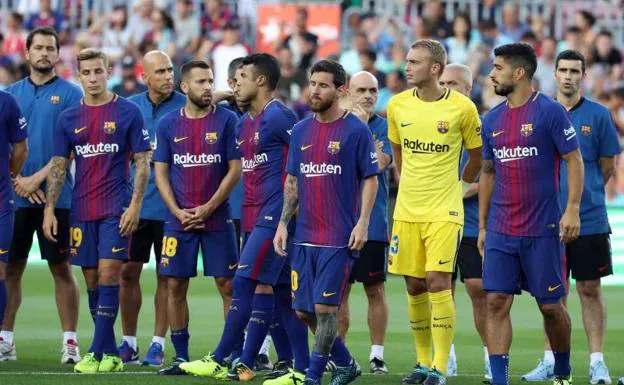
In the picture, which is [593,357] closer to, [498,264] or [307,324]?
[498,264]

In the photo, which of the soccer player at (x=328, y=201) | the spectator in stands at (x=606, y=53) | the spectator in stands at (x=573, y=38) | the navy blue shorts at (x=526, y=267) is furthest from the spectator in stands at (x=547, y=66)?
the soccer player at (x=328, y=201)

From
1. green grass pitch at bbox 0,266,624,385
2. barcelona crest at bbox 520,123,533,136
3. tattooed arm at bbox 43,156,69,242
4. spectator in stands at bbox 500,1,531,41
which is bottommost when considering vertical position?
green grass pitch at bbox 0,266,624,385

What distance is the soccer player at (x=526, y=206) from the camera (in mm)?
10289

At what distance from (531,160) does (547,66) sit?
591 inches

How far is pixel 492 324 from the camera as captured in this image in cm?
1041

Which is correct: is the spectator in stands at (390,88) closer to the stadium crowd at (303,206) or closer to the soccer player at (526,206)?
the stadium crowd at (303,206)

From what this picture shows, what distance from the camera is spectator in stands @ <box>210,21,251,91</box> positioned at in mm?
24500

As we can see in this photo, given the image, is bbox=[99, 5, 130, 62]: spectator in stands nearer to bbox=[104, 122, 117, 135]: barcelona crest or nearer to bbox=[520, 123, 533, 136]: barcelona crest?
bbox=[104, 122, 117, 135]: barcelona crest

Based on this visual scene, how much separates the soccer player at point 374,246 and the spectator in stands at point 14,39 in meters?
13.6

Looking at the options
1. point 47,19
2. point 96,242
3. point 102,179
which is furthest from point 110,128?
point 47,19

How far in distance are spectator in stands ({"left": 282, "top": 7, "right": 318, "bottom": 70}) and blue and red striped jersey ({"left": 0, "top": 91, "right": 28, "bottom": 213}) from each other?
43.4ft

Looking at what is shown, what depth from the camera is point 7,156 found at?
11.6 m

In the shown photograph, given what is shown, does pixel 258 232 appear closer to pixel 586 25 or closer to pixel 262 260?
pixel 262 260

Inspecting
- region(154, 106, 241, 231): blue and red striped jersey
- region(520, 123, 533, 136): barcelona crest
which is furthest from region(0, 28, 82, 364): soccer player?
region(520, 123, 533, 136): barcelona crest
